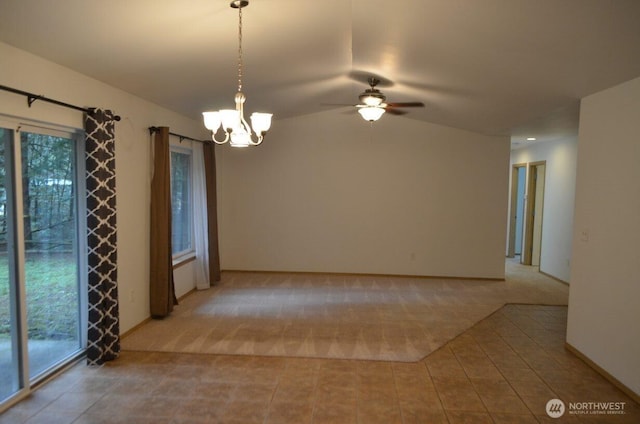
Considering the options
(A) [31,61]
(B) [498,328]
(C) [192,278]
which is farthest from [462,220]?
(A) [31,61]

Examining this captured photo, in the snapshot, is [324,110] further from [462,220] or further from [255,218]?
[462,220]

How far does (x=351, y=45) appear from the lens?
3.28 m

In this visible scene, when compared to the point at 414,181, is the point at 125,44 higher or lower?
higher

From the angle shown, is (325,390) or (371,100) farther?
(371,100)

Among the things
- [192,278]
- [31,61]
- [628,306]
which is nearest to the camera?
[31,61]

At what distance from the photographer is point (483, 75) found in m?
3.46

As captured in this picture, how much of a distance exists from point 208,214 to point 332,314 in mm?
2361

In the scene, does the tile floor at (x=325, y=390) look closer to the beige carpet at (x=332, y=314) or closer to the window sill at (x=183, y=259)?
the beige carpet at (x=332, y=314)

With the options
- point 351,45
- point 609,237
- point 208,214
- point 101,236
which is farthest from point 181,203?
point 609,237

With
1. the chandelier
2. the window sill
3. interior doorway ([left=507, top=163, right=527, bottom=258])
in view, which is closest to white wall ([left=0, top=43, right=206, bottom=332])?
the window sill

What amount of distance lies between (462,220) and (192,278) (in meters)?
4.27

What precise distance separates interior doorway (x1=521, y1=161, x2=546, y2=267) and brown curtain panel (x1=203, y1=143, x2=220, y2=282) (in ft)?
19.3

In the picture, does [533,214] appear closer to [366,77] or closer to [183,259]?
[366,77]

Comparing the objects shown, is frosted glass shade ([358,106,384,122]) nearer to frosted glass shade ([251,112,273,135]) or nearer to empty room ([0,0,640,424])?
empty room ([0,0,640,424])
